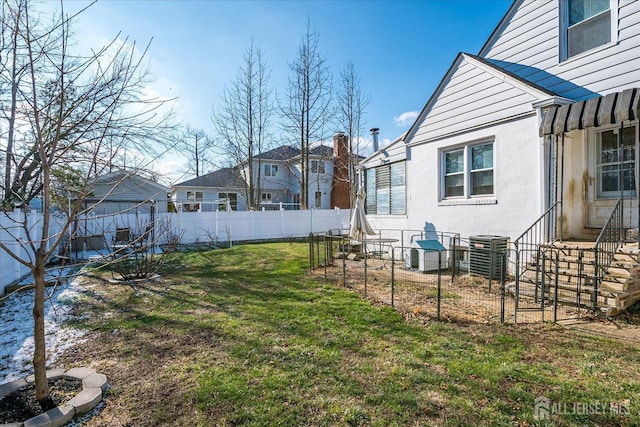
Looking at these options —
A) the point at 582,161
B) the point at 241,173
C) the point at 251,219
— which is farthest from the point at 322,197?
the point at 582,161

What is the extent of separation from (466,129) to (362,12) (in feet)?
18.0

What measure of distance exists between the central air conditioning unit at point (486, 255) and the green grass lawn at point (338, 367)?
2660mm

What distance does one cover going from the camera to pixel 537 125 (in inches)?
273

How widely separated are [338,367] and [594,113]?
19.4 feet

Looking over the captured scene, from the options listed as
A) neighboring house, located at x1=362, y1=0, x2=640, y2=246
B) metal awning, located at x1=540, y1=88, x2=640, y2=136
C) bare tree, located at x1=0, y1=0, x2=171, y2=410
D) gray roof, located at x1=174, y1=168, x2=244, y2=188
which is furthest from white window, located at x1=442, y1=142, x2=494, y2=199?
gray roof, located at x1=174, y1=168, x2=244, y2=188

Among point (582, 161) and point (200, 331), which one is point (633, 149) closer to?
point (582, 161)

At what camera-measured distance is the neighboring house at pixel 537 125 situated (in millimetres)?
6070

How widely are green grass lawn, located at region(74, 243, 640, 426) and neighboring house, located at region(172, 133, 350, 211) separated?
2262 centimetres

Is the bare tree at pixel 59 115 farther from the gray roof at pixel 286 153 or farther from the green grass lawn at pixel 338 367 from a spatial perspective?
the gray roof at pixel 286 153

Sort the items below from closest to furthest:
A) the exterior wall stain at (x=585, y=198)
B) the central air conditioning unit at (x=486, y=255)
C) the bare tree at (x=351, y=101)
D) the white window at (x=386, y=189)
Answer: the exterior wall stain at (x=585, y=198) < the central air conditioning unit at (x=486, y=255) < the white window at (x=386, y=189) < the bare tree at (x=351, y=101)

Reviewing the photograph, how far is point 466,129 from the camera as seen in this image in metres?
8.66

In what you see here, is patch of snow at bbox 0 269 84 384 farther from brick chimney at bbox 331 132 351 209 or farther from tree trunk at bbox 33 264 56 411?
brick chimney at bbox 331 132 351 209

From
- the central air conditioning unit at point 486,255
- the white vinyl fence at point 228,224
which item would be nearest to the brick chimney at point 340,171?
the white vinyl fence at point 228,224

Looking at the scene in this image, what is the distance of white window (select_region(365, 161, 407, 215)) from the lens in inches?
433
